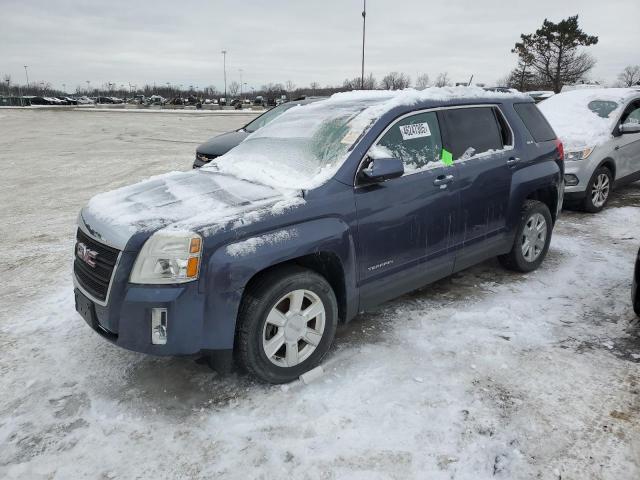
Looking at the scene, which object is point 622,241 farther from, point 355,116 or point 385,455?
point 385,455

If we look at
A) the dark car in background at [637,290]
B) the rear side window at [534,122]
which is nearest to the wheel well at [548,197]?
the rear side window at [534,122]

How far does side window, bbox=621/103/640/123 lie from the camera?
7932 mm

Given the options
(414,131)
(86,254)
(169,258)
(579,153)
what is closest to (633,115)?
(579,153)

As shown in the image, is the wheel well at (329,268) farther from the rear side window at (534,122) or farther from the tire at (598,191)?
the tire at (598,191)

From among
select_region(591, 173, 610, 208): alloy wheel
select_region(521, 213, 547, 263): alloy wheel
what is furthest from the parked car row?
select_region(591, 173, 610, 208): alloy wheel

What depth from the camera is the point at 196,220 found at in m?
2.84

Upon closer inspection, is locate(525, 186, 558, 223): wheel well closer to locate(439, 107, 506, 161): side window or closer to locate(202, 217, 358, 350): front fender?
locate(439, 107, 506, 161): side window

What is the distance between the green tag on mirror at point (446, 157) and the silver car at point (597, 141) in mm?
4241

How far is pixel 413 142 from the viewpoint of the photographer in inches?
149

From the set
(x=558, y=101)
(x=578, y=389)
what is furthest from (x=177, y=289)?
(x=558, y=101)

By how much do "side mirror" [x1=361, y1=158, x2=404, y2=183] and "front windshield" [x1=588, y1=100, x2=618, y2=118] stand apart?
628cm

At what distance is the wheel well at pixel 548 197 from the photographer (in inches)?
195

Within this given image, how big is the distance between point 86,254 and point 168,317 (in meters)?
0.83

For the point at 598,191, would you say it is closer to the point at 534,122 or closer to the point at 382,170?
the point at 534,122
